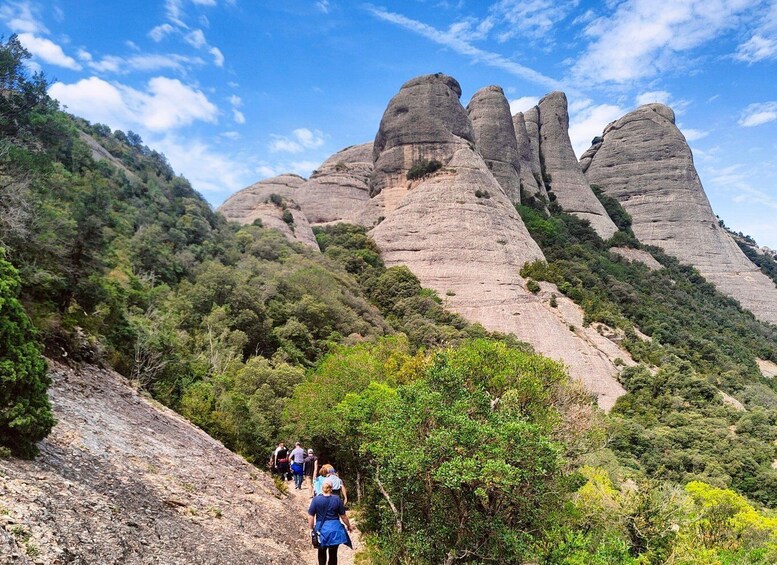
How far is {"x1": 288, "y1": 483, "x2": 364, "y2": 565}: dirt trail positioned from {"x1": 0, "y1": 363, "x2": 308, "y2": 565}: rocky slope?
0.83ft

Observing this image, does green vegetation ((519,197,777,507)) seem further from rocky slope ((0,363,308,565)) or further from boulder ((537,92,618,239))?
rocky slope ((0,363,308,565))

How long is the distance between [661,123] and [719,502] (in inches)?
3609

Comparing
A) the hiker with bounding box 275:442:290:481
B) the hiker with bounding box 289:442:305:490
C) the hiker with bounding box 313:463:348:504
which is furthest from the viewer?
the hiker with bounding box 275:442:290:481

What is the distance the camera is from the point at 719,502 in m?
15.5

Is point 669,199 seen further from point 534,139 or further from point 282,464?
point 282,464

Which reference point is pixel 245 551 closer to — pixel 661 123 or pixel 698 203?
pixel 698 203

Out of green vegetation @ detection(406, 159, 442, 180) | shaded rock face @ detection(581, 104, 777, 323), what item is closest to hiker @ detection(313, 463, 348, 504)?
green vegetation @ detection(406, 159, 442, 180)

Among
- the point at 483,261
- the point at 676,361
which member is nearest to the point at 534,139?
the point at 483,261

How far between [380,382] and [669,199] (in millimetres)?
83306

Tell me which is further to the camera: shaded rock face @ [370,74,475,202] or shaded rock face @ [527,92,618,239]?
shaded rock face @ [527,92,618,239]

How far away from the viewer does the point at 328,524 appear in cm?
721

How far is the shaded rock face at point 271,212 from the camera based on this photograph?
209 ft

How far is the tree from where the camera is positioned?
6352mm

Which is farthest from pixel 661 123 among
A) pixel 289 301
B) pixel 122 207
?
pixel 122 207
